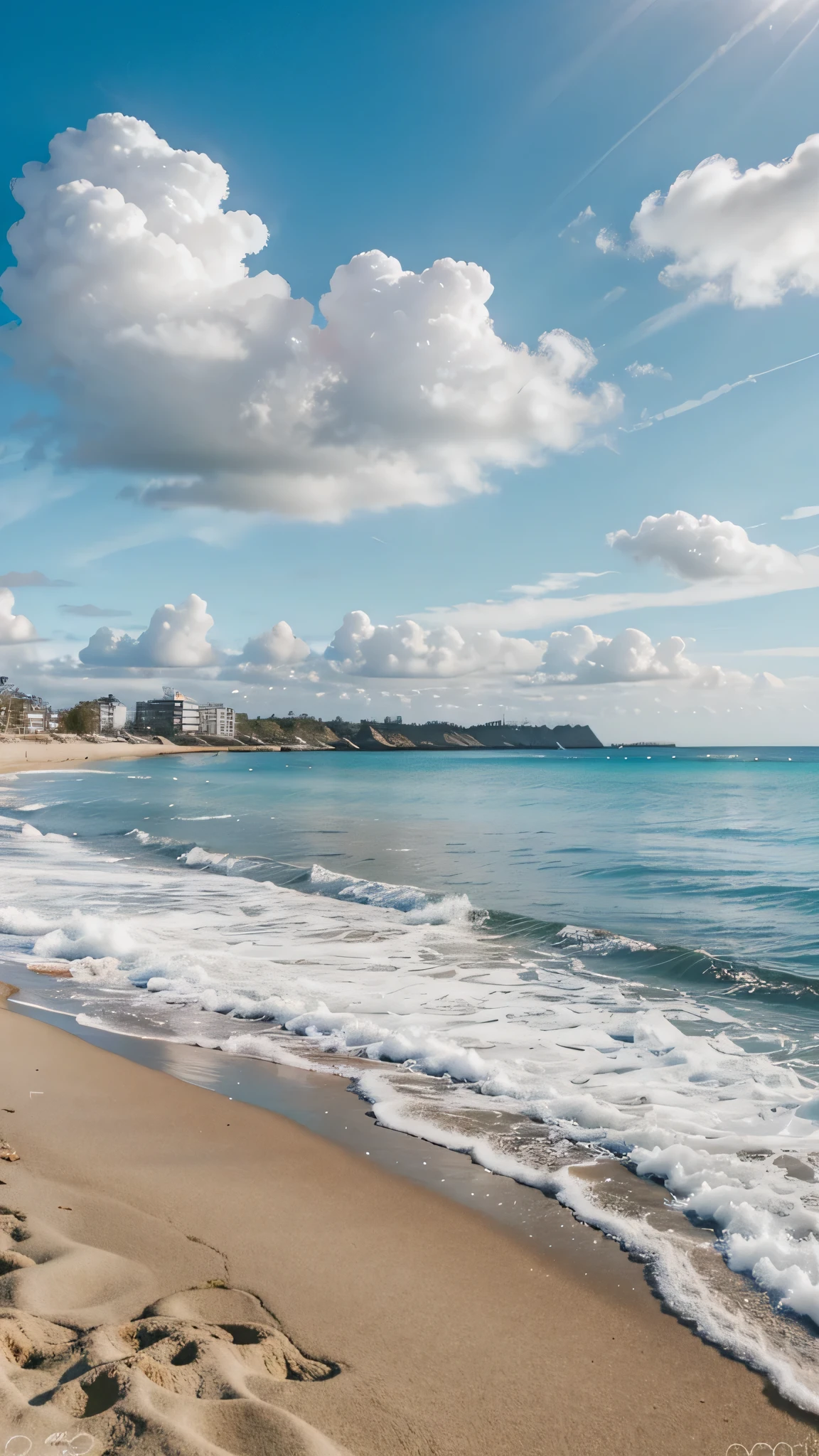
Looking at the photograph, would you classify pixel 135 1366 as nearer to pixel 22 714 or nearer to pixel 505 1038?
pixel 505 1038

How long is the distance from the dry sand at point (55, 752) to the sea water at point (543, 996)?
63.8 metres

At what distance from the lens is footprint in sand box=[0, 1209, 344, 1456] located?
227 centimetres

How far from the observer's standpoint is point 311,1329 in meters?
3.14

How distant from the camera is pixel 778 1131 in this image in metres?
5.35

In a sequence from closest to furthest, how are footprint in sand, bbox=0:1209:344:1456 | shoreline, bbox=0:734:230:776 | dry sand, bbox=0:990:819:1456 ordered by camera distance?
footprint in sand, bbox=0:1209:344:1456 → dry sand, bbox=0:990:819:1456 → shoreline, bbox=0:734:230:776

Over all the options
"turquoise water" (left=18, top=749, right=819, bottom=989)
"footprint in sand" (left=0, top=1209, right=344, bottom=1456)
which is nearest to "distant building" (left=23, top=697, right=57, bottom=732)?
"turquoise water" (left=18, top=749, right=819, bottom=989)

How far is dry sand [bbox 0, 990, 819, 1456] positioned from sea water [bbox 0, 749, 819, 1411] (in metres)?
0.51

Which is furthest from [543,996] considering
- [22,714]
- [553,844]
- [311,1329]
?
[22,714]

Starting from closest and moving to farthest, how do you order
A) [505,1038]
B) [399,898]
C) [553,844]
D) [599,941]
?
[505,1038] → [599,941] → [399,898] → [553,844]

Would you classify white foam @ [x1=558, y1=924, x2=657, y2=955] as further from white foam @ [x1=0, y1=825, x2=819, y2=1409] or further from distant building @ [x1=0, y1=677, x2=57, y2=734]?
distant building @ [x1=0, y1=677, x2=57, y2=734]

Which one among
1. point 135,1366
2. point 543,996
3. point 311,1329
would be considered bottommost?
point 543,996

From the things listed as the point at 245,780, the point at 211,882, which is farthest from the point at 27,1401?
the point at 245,780

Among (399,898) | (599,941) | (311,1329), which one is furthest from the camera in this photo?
(399,898)

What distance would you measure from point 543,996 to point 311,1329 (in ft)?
19.9
